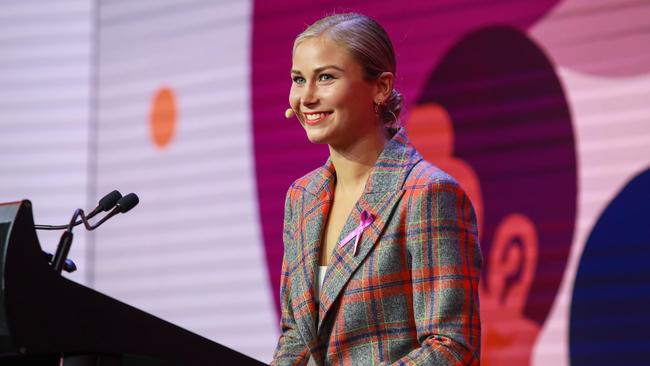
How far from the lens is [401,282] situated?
194 centimetres

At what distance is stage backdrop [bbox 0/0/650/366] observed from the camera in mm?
3510

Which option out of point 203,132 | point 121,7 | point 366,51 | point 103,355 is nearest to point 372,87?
point 366,51

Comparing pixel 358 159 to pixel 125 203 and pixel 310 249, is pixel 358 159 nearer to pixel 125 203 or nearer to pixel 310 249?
pixel 310 249

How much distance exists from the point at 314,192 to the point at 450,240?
431mm

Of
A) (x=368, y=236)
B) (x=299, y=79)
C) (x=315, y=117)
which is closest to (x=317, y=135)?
(x=315, y=117)

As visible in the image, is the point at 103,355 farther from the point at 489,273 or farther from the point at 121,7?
the point at 121,7

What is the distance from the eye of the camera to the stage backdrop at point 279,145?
3.51 m

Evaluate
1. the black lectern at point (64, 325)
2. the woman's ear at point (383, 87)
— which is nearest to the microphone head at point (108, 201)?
the black lectern at point (64, 325)

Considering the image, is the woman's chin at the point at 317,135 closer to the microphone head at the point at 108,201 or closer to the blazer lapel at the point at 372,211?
the blazer lapel at the point at 372,211

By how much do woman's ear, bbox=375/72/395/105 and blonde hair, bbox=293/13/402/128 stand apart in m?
0.01

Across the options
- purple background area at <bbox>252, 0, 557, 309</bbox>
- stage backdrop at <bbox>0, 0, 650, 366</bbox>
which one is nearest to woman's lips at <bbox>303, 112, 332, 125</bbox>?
stage backdrop at <bbox>0, 0, 650, 366</bbox>

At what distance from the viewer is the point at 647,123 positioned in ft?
11.3

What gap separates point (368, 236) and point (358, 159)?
0.74ft

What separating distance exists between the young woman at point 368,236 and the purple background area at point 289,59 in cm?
183
